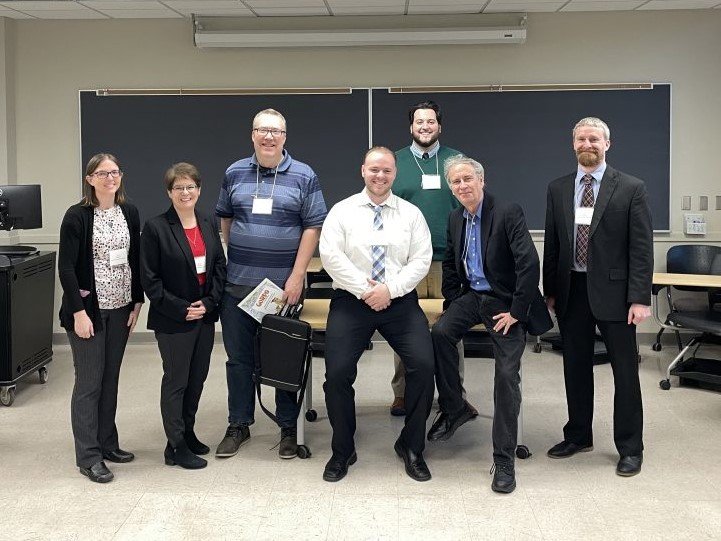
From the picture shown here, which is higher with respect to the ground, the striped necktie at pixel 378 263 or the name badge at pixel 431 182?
the name badge at pixel 431 182

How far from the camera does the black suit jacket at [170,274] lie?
364 centimetres

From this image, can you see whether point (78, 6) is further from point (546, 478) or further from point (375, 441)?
point (546, 478)

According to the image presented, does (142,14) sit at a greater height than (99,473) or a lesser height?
greater

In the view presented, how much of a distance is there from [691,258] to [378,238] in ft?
11.7

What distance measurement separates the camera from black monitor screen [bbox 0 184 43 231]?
512 cm

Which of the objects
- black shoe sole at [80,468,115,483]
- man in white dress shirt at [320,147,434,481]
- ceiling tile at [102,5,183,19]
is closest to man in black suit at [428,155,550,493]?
man in white dress shirt at [320,147,434,481]

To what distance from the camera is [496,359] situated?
373 centimetres

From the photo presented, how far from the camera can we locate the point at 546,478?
145 inches

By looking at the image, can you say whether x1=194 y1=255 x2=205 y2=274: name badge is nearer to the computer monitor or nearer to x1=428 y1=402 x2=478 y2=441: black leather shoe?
x1=428 y1=402 x2=478 y2=441: black leather shoe

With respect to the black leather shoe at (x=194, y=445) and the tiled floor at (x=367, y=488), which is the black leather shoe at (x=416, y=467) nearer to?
the tiled floor at (x=367, y=488)

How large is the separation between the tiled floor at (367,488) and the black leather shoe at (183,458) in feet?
0.13

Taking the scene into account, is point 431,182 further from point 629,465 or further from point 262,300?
point 629,465

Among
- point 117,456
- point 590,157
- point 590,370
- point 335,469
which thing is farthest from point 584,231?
point 117,456

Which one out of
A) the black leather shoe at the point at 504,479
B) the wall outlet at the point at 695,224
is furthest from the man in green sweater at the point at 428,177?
the wall outlet at the point at 695,224
